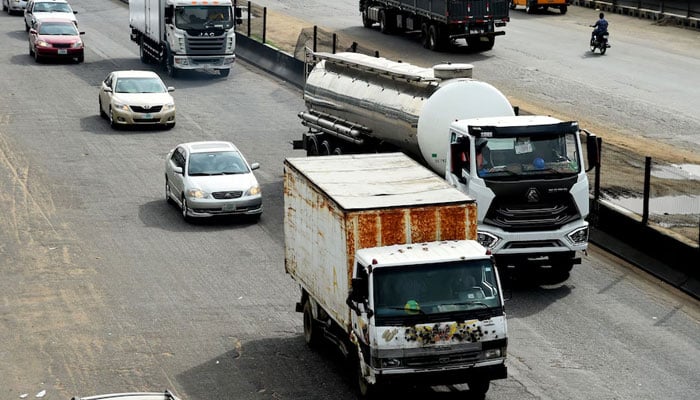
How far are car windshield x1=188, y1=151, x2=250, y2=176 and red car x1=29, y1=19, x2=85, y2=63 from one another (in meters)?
22.9

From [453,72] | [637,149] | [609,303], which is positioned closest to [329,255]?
[609,303]

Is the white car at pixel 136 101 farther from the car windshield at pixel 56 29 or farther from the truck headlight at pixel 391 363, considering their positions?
the truck headlight at pixel 391 363

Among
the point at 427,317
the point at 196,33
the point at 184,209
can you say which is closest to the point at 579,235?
the point at 427,317

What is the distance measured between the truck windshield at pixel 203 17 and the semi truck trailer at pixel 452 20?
7939 millimetres

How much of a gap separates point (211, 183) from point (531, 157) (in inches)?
327

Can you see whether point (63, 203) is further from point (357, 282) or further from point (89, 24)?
point (89, 24)

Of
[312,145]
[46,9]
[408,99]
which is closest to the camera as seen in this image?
[408,99]

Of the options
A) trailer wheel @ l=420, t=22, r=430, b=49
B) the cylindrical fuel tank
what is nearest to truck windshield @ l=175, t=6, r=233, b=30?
trailer wheel @ l=420, t=22, r=430, b=49

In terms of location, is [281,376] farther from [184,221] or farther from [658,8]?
[658,8]

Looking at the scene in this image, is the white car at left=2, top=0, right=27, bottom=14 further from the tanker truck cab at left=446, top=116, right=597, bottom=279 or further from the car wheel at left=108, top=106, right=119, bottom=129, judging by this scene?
the tanker truck cab at left=446, top=116, right=597, bottom=279

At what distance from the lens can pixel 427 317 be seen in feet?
54.7

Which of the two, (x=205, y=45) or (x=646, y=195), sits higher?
(x=205, y=45)

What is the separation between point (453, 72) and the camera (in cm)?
2584

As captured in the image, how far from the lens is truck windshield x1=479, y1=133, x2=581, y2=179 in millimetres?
22719
